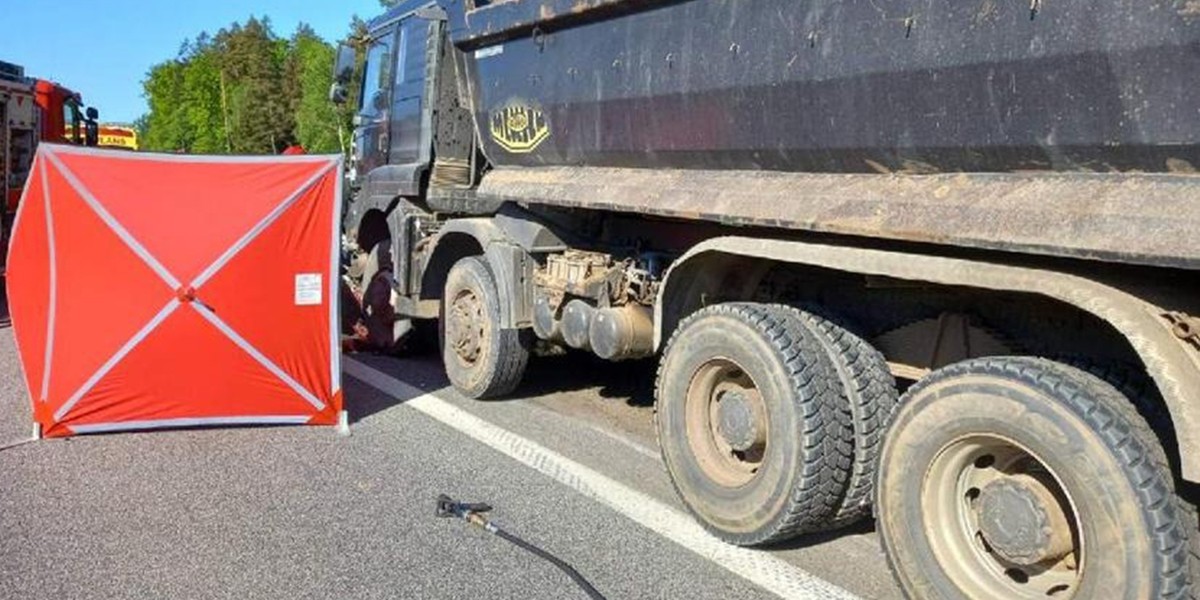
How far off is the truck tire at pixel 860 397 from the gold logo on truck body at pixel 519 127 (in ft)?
7.70

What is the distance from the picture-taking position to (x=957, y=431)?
11.4 ft

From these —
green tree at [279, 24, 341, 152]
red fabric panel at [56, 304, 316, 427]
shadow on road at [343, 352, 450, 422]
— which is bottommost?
shadow on road at [343, 352, 450, 422]

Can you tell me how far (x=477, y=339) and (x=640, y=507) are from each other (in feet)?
8.18

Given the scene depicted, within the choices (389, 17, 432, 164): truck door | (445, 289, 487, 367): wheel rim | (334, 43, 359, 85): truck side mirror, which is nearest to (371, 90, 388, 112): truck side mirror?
(389, 17, 432, 164): truck door

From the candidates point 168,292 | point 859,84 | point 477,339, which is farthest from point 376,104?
point 859,84

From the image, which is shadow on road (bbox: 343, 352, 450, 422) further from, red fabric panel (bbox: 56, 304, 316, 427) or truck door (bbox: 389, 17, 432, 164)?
truck door (bbox: 389, 17, 432, 164)

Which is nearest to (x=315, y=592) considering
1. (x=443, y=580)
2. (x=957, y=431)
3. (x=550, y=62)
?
(x=443, y=580)

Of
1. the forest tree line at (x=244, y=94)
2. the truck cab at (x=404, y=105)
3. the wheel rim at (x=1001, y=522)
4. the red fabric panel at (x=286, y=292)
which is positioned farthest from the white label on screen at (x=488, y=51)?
the forest tree line at (x=244, y=94)

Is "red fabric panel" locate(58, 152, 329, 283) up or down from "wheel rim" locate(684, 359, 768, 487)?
up

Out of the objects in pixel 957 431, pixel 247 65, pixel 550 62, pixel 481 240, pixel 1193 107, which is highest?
pixel 247 65

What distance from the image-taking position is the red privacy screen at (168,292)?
19.8ft

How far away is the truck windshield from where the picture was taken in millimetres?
8797

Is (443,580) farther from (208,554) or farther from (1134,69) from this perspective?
(1134,69)

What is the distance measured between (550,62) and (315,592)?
3.13 m
